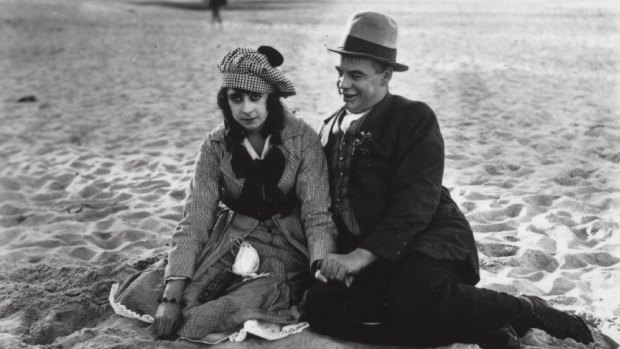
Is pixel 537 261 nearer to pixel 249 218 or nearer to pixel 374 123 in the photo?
pixel 374 123

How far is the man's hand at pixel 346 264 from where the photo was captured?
2.59 meters

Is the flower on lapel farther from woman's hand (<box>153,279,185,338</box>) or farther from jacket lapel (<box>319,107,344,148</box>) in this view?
woman's hand (<box>153,279,185,338</box>)

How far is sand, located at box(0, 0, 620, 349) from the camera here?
3.14 metres

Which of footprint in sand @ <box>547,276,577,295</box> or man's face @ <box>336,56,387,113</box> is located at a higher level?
man's face @ <box>336,56,387,113</box>

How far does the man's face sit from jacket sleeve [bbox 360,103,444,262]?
0.18 metres

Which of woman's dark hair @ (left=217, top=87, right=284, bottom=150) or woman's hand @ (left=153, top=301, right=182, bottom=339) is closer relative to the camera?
woman's hand @ (left=153, top=301, right=182, bottom=339)

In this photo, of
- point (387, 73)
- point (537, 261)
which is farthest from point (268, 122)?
point (537, 261)

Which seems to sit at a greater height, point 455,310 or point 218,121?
point 455,310

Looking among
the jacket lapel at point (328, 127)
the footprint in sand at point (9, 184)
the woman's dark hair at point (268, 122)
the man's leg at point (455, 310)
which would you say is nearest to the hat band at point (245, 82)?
the woman's dark hair at point (268, 122)

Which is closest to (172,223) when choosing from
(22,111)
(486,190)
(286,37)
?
(486,190)

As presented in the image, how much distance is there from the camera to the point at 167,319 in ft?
8.72

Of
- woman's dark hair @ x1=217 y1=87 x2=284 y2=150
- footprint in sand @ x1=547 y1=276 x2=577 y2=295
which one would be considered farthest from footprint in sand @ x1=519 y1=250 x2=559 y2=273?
woman's dark hair @ x1=217 y1=87 x2=284 y2=150

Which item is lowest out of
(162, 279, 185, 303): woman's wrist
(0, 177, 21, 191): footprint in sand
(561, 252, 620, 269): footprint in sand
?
(0, 177, 21, 191): footprint in sand

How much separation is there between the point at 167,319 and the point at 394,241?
1.05 m
